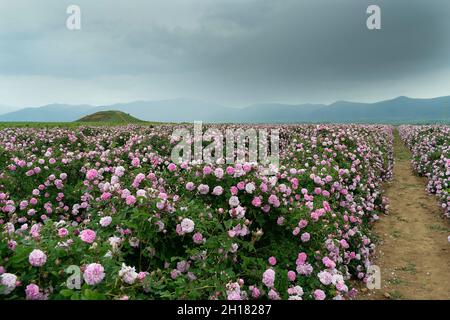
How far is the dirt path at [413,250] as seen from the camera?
19.2ft

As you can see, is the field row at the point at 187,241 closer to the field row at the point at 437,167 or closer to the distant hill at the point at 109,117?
the field row at the point at 437,167

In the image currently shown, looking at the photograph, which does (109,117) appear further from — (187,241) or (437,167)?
(187,241)

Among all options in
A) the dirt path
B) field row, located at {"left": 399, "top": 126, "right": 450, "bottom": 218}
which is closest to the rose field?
the dirt path

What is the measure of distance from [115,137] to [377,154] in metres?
11.2

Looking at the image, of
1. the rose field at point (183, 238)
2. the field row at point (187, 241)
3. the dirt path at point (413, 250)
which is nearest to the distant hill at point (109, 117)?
the dirt path at point (413, 250)

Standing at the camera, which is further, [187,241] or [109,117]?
[109,117]

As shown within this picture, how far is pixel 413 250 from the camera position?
7.50 meters

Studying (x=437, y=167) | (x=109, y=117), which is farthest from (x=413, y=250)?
(x=109, y=117)

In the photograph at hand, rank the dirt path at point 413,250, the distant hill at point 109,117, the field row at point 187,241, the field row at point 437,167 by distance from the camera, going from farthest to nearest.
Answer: the distant hill at point 109,117 < the field row at point 437,167 < the dirt path at point 413,250 < the field row at point 187,241

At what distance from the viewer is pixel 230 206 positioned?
4633 millimetres

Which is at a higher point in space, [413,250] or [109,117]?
[109,117]

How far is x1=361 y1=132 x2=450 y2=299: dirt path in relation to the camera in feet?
19.2

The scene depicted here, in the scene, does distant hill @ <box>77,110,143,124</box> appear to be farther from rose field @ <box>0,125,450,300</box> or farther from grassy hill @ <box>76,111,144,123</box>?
rose field @ <box>0,125,450,300</box>

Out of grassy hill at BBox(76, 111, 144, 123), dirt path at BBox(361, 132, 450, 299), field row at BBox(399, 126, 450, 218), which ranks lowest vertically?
dirt path at BBox(361, 132, 450, 299)
